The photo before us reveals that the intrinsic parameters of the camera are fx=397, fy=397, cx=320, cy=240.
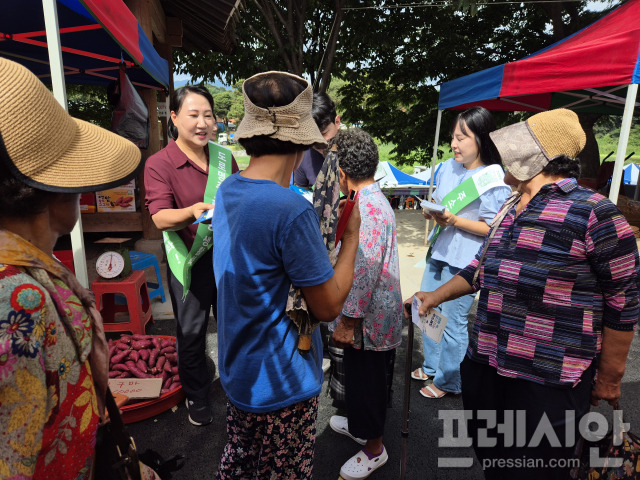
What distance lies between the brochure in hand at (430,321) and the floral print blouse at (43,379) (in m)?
1.36

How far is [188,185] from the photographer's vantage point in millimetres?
2391

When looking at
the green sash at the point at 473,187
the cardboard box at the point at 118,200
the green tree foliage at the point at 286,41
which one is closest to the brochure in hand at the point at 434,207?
the green sash at the point at 473,187

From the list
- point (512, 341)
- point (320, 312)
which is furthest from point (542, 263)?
point (320, 312)

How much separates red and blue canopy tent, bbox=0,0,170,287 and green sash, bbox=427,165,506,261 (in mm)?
2208

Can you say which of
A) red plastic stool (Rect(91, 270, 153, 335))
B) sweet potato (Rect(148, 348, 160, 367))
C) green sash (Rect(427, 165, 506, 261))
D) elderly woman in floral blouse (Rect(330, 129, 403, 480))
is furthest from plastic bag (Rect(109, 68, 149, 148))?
green sash (Rect(427, 165, 506, 261))

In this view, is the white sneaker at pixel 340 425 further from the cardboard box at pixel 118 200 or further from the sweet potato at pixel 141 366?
the cardboard box at pixel 118 200

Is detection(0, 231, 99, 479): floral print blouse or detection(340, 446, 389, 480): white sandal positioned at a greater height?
detection(0, 231, 99, 479): floral print blouse

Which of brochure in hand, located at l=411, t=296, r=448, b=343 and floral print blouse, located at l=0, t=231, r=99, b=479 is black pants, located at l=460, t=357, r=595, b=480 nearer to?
brochure in hand, located at l=411, t=296, r=448, b=343

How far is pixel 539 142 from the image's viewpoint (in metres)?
1.54

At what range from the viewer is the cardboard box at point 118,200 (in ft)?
20.3

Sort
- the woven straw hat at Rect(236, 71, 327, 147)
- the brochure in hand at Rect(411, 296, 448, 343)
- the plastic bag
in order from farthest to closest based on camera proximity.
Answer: the plastic bag, the brochure in hand at Rect(411, 296, 448, 343), the woven straw hat at Rect(236, 71, 327, 147)

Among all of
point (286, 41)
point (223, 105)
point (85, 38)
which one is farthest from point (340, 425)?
point (223, 105)

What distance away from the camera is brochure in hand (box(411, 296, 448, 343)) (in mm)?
1813

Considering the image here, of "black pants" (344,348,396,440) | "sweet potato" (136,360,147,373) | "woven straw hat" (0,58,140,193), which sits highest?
"woven straw hat" (0,58,140,193)
